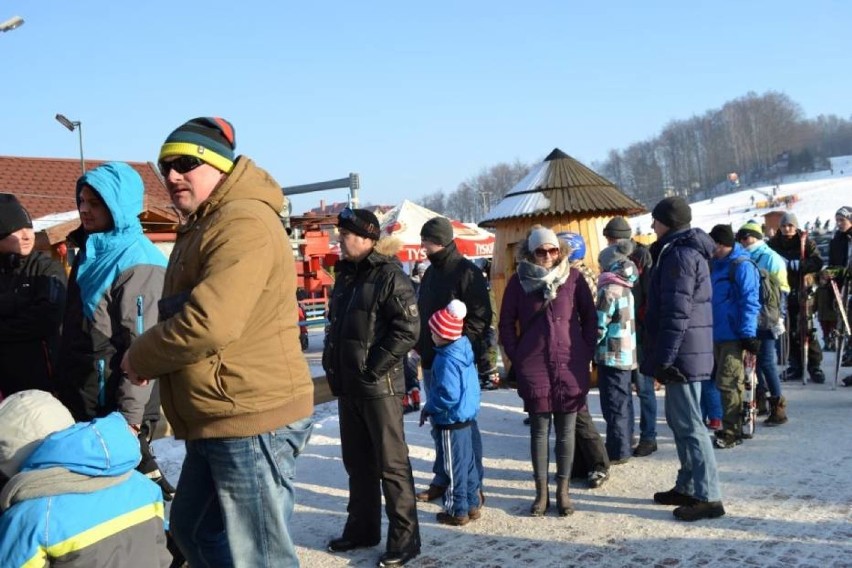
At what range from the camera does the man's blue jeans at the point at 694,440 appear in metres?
4.59

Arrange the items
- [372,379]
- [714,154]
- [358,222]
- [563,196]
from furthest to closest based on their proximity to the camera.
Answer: [714,154] → [563,196] → [358,222] → [372,379]

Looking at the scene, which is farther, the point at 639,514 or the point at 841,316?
the point at 841,316

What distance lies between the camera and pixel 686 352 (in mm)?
4621

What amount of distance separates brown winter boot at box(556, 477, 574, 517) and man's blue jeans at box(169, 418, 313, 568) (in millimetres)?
2513

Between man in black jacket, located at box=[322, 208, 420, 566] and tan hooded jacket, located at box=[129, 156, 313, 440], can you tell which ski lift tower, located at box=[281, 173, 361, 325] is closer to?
man in black jacket, located at box=[322, 208, 420, 566]

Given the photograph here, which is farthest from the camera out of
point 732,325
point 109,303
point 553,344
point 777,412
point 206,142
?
A: point 777,412

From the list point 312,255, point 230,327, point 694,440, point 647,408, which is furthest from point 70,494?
point 312,255

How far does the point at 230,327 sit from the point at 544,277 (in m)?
2.88

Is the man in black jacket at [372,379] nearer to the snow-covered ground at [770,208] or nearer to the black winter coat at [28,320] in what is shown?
the black winter coat at [28,320]

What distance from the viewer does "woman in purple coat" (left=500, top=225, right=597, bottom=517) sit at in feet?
15.9

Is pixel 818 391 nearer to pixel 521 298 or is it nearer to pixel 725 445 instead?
pixel 725 445

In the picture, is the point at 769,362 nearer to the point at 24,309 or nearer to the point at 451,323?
the point at 451,323

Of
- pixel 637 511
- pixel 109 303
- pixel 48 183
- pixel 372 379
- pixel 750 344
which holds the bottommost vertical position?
pixel 637 511

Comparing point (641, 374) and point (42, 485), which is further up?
point (42, 485)
